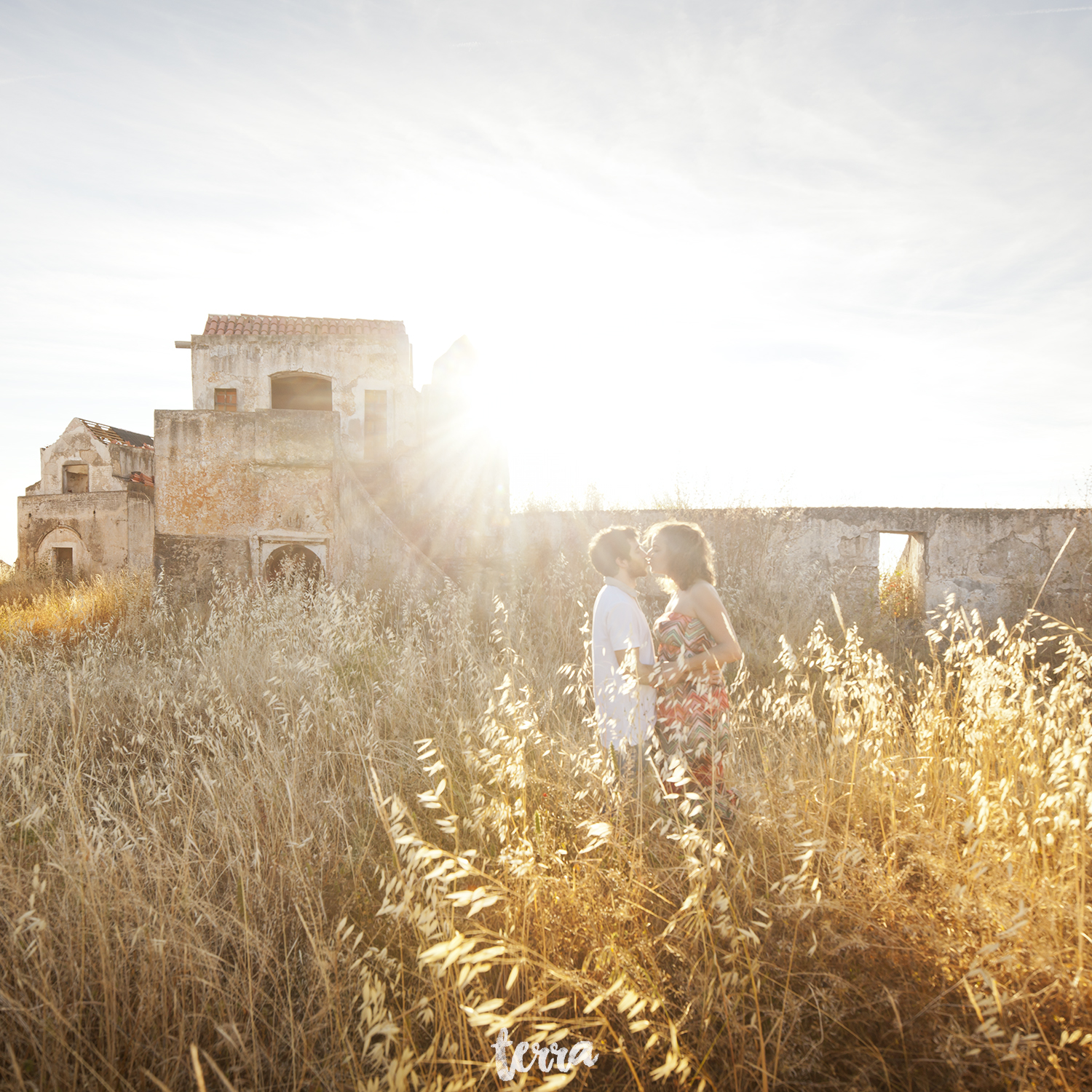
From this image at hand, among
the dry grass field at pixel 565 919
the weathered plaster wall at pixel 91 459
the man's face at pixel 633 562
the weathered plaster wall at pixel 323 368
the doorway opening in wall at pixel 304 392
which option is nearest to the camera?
A: the dry grass field at pixel 565 919

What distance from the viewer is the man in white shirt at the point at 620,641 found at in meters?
2.71

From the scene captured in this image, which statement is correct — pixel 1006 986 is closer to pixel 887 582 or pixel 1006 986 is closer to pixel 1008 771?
pixel 1008 771

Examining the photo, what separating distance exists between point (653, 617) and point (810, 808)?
4.81 m

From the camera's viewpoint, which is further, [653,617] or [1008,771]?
[653,617]

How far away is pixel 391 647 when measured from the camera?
530 cm

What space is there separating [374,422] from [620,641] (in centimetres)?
1597

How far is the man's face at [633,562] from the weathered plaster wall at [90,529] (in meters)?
16.8

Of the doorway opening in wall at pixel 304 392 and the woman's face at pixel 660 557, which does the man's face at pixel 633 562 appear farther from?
the doorway opening in wall at pixel 304 392

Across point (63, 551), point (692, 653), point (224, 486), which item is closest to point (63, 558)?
point (63, 551)

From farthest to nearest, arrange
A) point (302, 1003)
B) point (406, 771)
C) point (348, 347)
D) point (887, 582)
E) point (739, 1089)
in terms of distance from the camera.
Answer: point (348, 347) < point (887, 582) < point (406, 771) < point (302, 1003) < point (739, 1089)

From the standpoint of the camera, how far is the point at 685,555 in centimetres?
312

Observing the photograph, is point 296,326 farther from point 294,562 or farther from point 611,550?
point 611,550

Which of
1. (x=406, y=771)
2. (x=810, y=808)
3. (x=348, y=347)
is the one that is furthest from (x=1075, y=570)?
(x=348, y=347)

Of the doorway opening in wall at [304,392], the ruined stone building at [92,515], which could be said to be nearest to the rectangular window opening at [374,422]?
the doorway opening in wall at [304,392]
